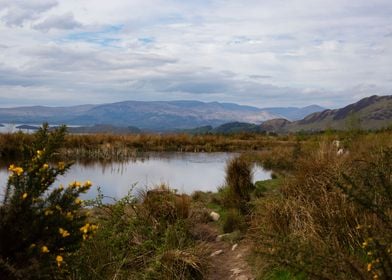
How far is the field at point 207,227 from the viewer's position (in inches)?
162

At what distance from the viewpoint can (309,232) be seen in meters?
6.41

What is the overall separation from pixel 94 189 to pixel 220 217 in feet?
19.0

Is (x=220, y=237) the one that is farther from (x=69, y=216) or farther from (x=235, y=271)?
(x=69, y=216)

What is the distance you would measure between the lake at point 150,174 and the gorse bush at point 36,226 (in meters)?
8.93

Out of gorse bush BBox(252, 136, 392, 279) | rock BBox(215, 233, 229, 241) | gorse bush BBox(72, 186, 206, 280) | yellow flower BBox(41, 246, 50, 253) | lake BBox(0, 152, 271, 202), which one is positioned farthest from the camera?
lake BBox(0, 152, 271, 202)

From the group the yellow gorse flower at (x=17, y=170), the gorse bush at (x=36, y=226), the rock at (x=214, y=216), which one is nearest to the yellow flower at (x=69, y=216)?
the gorse bush at (x=36, y=226)

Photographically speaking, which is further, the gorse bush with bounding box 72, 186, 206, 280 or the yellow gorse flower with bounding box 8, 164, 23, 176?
the gorse bush with bounding box 72, 186, 206, 280

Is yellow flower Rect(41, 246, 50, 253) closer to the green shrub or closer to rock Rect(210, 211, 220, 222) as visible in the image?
the green shrub

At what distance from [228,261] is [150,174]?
12015mm

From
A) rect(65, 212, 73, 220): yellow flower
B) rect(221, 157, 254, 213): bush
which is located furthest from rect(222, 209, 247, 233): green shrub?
rect(65, 212, 73, 220): yellow flower

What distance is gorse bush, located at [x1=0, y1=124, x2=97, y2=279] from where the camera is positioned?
13.1ft

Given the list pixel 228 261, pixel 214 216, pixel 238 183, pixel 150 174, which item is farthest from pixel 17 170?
pixel 150 174

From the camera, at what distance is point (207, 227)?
31.4 feet

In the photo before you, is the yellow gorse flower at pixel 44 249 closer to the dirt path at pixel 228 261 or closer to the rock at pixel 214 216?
the dirt path at pixel 228 261
